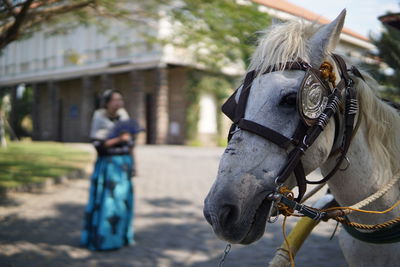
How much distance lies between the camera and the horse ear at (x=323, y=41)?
5.90 ft

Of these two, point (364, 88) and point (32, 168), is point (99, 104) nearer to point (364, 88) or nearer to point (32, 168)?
point (32, 168)

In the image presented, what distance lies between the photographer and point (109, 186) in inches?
207

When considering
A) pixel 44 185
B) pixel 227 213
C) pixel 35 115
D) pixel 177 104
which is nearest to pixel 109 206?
pixel 227 213

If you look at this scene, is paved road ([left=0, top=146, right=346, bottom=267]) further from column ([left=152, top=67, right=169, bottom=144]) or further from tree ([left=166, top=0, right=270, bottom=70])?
column ([left=152, top=67, right=169, bottom=144])

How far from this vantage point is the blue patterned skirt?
517 cm

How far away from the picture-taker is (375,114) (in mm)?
2008

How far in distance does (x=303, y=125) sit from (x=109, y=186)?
13.1ft

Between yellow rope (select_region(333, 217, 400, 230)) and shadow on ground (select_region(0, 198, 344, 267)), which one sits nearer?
yellow rope (select_region(333, 217, 400, 230))

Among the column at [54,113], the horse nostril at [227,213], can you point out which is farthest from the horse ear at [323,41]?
the column at [54,113]

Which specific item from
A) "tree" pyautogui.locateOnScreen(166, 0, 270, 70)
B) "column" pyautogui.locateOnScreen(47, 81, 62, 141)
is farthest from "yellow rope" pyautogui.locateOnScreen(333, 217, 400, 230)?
"column" pyautogui.locateOnScreen(47, 81, 62, 141)

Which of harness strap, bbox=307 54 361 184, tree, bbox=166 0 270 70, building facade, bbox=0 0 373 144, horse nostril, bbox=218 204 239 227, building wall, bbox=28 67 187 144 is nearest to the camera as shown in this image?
horse nostril, bbox=218 204 239 227

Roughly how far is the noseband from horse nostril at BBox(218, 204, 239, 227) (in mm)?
220

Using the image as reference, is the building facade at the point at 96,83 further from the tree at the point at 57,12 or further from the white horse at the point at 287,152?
the white horse at the point at 287,152

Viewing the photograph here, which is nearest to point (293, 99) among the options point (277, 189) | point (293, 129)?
point (293, 129)
